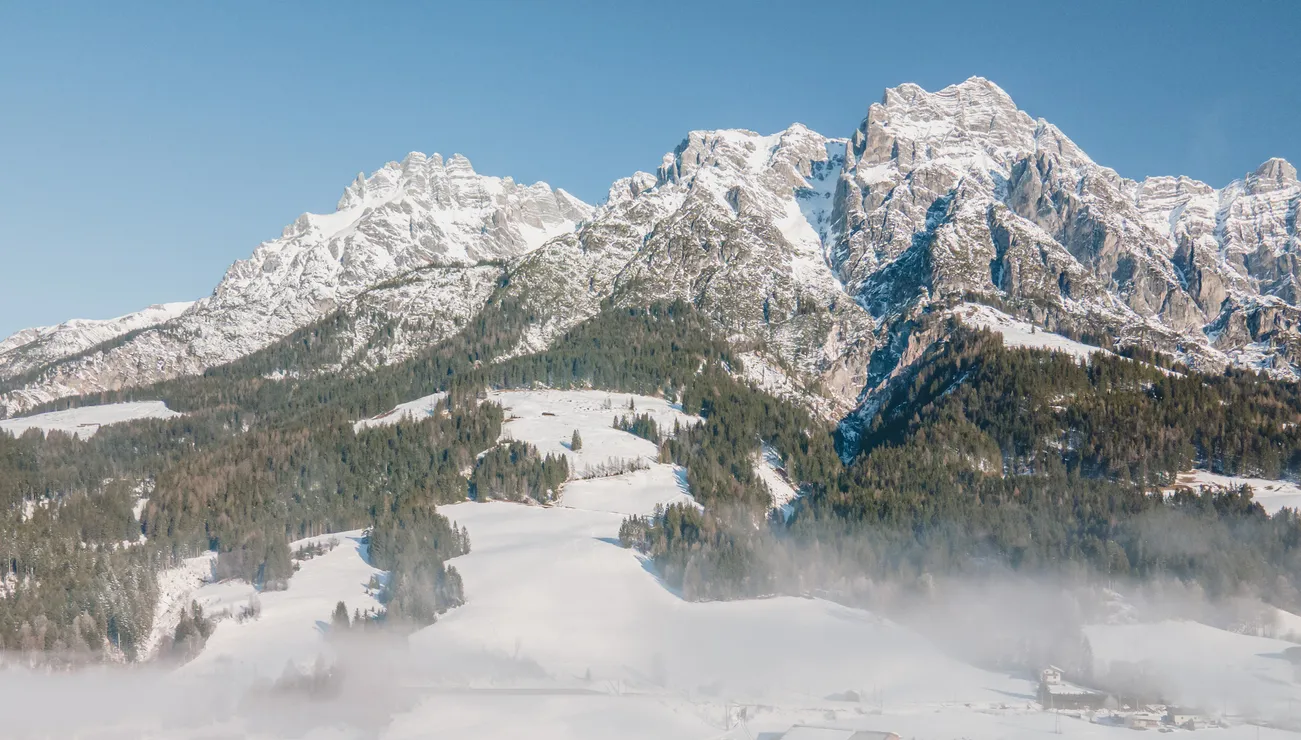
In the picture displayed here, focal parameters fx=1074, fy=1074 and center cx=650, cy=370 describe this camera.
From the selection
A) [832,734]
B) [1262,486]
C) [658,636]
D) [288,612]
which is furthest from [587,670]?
[1262,486]

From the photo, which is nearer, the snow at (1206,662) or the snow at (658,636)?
the snow at (1206,662)

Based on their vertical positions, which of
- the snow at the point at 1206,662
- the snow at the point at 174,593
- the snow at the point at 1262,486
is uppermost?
the snow at the point at 1262,486

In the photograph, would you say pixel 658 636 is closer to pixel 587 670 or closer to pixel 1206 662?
pixel 587 670

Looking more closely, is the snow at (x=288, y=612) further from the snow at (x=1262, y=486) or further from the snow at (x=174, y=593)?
the snow at (x=1262, y=486)

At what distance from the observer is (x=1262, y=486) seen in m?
192

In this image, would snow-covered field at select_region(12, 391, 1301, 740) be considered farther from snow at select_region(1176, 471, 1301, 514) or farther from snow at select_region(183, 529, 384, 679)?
snow at select_region(1176, 471, 1301, 514)

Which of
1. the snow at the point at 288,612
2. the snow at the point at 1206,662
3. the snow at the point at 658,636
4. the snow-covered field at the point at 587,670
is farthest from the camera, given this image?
the snow at the point at 658,636

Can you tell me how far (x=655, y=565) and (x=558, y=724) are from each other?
55.9 metres

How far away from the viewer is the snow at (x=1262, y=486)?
18200 centimetres

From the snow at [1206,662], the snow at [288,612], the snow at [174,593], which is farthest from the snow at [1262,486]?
the snow at [174,593]

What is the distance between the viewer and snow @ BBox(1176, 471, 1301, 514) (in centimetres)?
18200

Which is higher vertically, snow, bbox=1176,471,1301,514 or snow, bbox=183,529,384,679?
snow, bbox=1176,471,1301,514

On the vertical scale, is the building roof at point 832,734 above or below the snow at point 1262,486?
below

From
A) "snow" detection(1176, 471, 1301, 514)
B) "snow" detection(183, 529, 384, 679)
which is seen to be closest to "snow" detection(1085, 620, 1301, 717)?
"snow" detection(1176, 471, 1301, 514)
